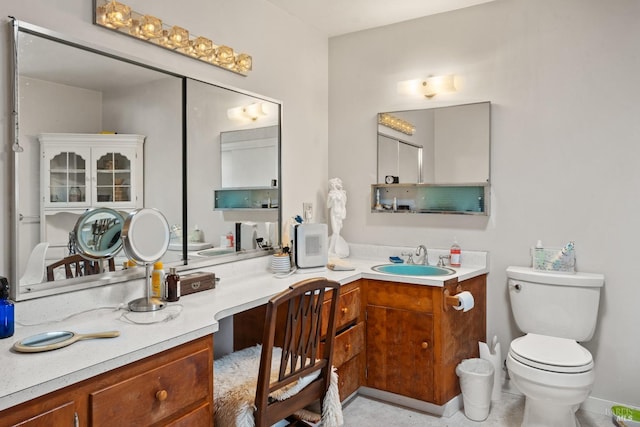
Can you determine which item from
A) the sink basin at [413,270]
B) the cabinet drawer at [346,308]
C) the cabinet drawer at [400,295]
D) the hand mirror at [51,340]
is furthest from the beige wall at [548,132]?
the hand mirror at [51,340]

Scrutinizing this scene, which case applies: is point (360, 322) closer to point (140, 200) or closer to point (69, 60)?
point (140, 200)

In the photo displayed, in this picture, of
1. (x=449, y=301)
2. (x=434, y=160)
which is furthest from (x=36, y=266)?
(x=434, y=160)

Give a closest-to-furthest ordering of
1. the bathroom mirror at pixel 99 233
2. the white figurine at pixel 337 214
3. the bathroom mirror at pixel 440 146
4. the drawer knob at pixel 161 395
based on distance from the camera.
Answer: the drawer knob at pixel 161 395, the bathroom mirror at pixel 99 233, the bathroom mirror at pixel 440 146, the white figurine at pixel 337 214

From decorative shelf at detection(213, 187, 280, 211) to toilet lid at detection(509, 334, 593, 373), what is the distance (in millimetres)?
1628

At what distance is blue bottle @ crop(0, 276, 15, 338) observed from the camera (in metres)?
1.33

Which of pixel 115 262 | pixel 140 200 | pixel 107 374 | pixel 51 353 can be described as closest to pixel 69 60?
pixel 140 200

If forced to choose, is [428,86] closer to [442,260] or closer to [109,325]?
[442,260]

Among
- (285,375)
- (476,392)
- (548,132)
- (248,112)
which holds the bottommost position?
(476,392)

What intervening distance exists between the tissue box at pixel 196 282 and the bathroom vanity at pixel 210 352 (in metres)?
0.03

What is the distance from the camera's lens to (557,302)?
2.42 metres

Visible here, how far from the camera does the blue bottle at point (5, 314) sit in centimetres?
133

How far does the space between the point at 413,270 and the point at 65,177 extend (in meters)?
2.07

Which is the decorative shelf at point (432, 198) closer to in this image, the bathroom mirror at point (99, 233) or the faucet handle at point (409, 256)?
the faucet handle at point (409, 256)

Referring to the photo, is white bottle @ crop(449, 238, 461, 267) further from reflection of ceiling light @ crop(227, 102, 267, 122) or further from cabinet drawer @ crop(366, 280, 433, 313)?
reflection of ceiling light @ crop(227, 102, 267, 122)
